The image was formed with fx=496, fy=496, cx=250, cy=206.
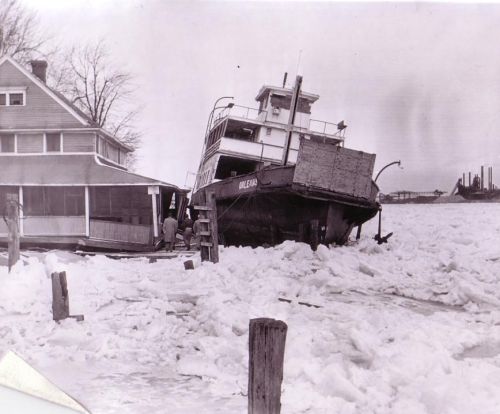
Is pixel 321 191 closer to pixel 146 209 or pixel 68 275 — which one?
pixel 146 209

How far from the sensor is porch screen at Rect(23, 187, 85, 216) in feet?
20.3

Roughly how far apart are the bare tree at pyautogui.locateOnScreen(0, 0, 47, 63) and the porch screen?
5.61 ft

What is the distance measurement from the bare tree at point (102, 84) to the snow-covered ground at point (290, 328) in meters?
1.71

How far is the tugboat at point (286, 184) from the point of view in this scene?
8.40m

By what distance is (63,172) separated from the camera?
8031mm

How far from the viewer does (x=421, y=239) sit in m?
7.39

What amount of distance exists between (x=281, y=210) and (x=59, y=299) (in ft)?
16.6

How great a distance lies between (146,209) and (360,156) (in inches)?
154

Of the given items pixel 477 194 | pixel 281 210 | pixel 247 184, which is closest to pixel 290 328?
pixel 477 194

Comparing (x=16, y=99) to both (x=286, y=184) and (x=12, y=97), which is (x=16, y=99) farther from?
(x=286, y=184)

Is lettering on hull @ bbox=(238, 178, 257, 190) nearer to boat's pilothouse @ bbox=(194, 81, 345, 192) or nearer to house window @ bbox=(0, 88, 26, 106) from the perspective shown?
boat's pilothouse @ bbox=(194, 81, 345, 192)

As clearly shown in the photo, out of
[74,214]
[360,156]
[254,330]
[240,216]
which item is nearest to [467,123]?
[254,330]

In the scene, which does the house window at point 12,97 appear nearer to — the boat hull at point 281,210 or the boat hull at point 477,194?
the boat hull at point 281,210

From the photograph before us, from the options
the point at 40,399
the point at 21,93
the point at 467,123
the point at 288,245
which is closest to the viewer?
the point at 40,399
